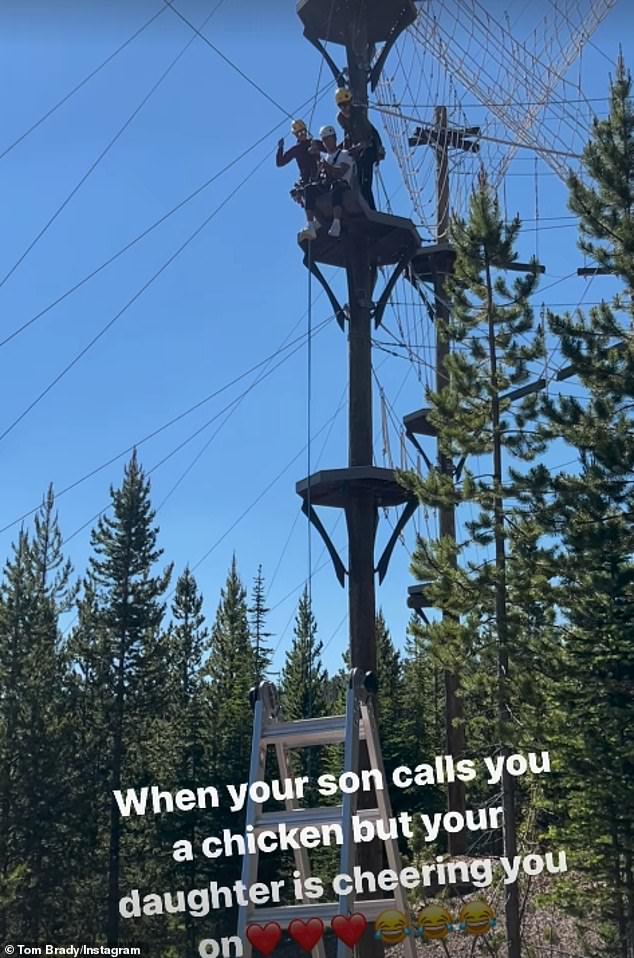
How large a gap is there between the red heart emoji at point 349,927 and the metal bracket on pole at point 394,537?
13.3 ft

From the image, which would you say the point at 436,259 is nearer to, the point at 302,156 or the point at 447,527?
the point at 447,527

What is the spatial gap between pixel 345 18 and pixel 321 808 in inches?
342

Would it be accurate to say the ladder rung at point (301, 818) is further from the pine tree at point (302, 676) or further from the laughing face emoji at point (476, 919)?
the pine tree at point (302, 676)

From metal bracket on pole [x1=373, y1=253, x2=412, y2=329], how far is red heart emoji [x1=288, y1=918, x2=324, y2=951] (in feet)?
21.1

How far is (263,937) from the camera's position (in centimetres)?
809

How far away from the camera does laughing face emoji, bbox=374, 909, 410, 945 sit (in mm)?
8461

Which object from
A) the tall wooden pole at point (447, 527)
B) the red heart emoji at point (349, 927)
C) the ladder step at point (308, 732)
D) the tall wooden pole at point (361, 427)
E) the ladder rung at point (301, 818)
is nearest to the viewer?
the red heart emoji at point (349, 927)

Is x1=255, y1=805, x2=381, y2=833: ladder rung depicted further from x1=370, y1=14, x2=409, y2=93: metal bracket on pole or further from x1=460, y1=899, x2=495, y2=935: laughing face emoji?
x1=370, y1=14, x2=409, y2=93: metal bracket on pole

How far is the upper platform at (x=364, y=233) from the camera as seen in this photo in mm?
11391

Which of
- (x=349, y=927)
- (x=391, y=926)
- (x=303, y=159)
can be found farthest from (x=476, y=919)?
(x=303, y=159)

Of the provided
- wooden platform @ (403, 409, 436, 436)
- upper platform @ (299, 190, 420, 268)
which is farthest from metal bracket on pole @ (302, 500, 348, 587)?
wooden platform @ (403, 409, 436, 436)

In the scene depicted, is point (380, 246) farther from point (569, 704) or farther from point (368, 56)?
point (569, 704)

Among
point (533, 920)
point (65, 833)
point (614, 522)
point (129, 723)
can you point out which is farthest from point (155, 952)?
point (614, 522)

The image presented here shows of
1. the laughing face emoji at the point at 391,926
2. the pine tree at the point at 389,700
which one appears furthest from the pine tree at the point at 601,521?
the pine tree at the point at 389,700
